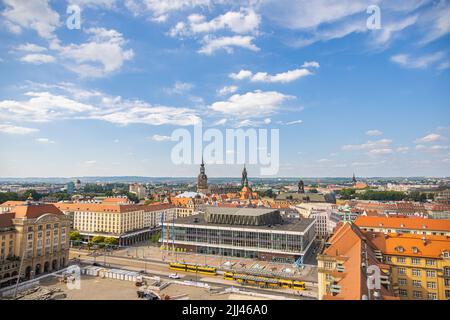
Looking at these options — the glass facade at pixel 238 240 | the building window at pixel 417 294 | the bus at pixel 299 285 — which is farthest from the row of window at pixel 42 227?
the building window at pixel 417 294

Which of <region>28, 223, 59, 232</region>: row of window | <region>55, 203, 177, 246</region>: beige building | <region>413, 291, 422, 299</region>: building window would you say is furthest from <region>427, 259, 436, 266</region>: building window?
<region>55, 203, 177, 246</region>: beige building

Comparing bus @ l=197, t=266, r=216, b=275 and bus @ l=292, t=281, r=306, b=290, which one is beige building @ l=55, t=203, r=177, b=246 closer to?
bus @ l=197, t=266, r=216, b=275

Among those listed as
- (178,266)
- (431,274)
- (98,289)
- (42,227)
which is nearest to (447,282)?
(431,274)

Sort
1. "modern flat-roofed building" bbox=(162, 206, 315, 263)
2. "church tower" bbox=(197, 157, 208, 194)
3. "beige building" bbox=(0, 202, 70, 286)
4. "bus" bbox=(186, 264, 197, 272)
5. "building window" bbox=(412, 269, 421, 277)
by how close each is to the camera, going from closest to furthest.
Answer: "building window" bbox=(412, 269, 421, 277), "beige building" bbox=(0, 202, 70, 286), "bus" bbox=(186, 264, 197, 272), "modern flat-roofed building" bbox=(162, 206, 315, 263), "church tower" bbox=(197, 157, 208, 194)

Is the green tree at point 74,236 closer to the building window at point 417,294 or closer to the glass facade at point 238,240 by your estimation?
the glass facade at point 238,240

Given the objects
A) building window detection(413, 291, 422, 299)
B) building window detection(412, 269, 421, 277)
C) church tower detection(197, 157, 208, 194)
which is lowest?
building window detection(413, 291, 422, 299)
